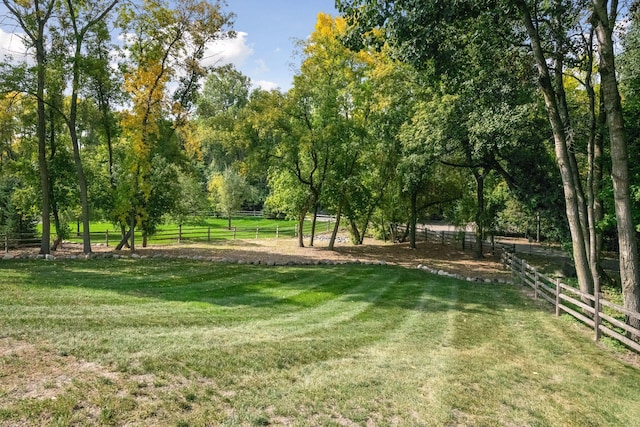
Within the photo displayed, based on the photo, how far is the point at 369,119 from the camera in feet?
64.2

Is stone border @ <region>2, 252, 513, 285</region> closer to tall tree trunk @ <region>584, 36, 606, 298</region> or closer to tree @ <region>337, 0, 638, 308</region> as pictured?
tall tree trunk @ <region>584, 36, 606, 298</region>

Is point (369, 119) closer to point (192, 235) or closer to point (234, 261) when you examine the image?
point (234, 261)

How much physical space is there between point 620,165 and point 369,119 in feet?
43.8

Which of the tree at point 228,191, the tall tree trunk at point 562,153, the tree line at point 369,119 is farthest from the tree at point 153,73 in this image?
the tree at point 228,191

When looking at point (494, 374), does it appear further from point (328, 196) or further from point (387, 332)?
point (328, 196)

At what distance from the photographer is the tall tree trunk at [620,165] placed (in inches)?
278

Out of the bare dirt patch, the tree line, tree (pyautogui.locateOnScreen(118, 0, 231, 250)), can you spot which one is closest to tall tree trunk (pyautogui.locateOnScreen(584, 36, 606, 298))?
the tree line

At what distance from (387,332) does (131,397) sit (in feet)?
14.4

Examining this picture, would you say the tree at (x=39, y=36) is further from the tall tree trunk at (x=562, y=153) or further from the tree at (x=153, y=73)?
the tall tree trunk at (x=562, y=153)

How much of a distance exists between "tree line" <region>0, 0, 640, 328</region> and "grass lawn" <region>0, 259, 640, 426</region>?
2901 mm

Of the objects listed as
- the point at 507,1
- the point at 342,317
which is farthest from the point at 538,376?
the point at 507,1

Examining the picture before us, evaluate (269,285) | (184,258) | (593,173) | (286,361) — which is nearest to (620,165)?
(593,173)

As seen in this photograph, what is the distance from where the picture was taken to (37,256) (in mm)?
14109

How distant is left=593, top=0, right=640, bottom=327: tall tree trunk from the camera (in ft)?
23.2
